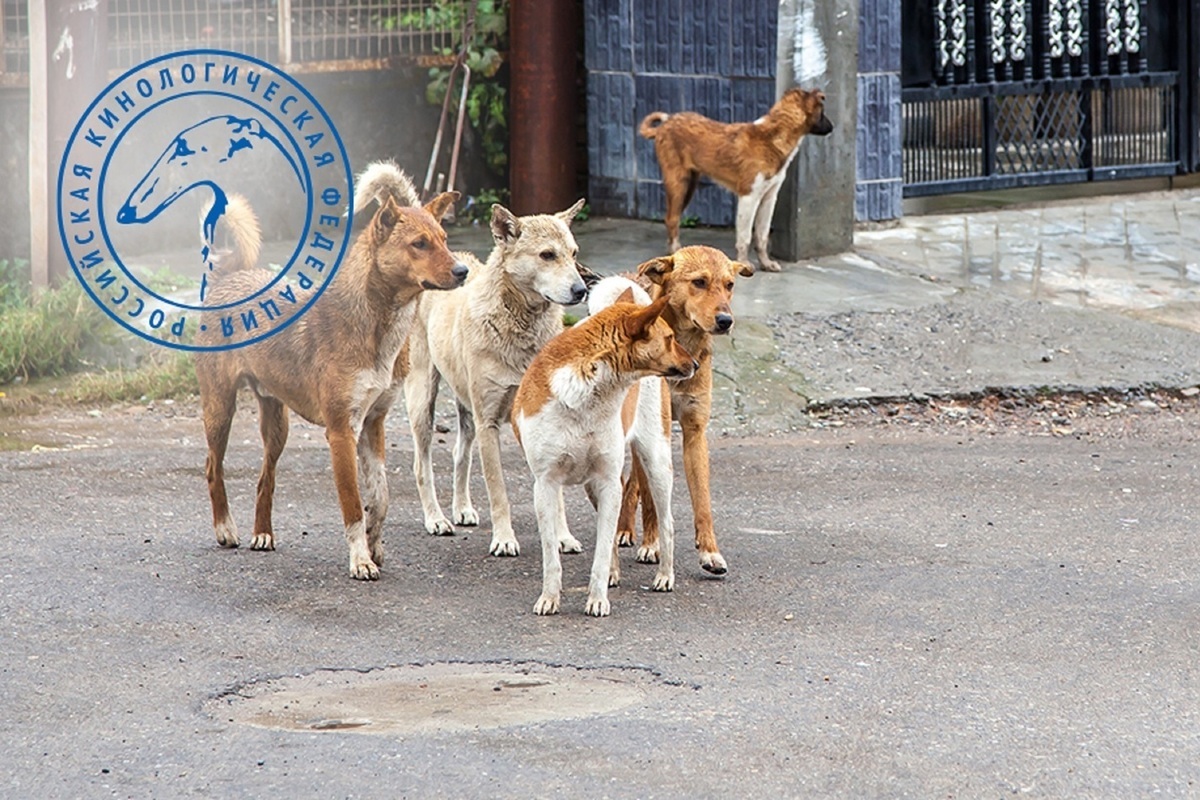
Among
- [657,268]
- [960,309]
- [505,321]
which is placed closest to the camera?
[657,268]

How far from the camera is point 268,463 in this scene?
25.8 feet

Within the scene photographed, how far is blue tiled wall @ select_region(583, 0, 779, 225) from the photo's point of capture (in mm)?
13727

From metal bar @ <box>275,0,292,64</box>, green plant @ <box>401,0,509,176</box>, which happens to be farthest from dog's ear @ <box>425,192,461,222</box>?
green plant @ <box>401,0,509,176</box>

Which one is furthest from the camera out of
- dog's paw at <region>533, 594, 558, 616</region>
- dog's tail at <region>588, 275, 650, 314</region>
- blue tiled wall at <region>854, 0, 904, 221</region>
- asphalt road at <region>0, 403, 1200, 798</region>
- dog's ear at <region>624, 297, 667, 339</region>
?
blue tiled wall at <region>854, 0, 904, 221</region>

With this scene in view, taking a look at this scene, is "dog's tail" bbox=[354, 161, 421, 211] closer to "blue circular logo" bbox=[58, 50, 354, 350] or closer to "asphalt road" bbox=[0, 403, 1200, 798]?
"asphalt road" bbox=[0, 403, 1200, 798]

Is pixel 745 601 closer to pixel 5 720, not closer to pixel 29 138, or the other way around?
pixel 5 720

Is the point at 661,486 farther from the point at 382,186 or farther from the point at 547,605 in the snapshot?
the point at 382,186

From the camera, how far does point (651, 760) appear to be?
5242 millimetres

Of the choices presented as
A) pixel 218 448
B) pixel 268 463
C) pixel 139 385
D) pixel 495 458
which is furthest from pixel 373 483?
pixel 139 385

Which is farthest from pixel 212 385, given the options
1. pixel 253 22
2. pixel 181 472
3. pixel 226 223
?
pixel 253 22

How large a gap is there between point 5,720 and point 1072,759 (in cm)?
322

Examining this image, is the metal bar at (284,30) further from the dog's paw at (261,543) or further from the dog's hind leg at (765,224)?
the dog's paw at (261,543)

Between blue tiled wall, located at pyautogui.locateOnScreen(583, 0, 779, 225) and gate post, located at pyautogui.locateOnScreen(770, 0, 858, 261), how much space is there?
1.08 metres

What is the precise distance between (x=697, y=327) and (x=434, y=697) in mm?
2122
